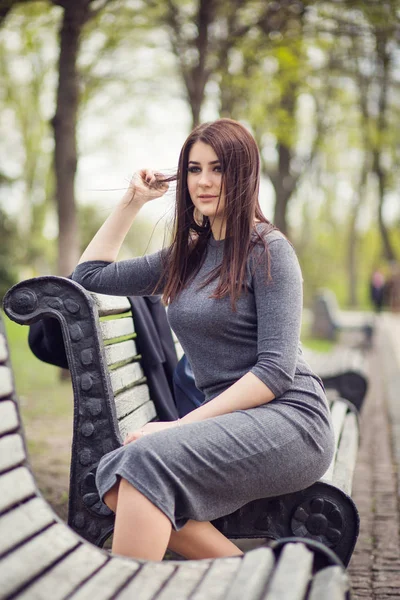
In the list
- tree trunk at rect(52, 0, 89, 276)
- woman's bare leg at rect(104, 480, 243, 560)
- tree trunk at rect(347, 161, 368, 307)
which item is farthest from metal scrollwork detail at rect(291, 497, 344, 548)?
tree trunk at rect(347, 161, 368, 307)

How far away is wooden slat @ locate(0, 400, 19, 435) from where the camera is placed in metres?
2.00

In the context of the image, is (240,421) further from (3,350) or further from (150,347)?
(150,347)

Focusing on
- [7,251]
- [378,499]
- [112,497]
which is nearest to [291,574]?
[112,497]

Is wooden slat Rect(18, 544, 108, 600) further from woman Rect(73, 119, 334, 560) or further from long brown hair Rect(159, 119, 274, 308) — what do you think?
long brown hair Rect(159, 119, 274, 308)

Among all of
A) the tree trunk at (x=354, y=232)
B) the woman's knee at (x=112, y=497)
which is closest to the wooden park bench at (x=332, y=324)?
the woman's knee at (x=112, y=497)

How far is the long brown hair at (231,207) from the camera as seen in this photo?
2896mm

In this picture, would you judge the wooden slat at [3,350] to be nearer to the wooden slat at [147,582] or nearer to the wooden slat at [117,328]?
the wooden slat at [147,582]

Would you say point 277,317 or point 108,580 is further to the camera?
point 277,317

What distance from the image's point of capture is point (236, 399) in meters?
2.66

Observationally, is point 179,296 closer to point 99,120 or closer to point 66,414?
point 66,414

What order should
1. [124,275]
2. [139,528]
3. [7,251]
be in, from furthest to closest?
[7,251] → [124,275] → [139,528]

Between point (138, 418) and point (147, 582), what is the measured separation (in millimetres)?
1339

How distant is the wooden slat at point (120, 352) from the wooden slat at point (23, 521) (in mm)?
912

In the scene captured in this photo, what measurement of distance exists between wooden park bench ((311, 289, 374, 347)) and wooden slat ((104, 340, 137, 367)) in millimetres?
11719
